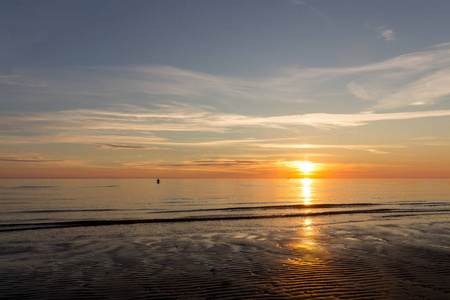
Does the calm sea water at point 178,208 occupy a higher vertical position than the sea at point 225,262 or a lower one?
lower

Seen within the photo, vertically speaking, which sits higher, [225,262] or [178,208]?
[225,262]

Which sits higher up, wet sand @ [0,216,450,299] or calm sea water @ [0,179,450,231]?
wet sand @ [0,216,450,299]

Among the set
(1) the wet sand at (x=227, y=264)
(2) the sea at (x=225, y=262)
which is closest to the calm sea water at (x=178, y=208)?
(2) the sea at (x=225, y=262)

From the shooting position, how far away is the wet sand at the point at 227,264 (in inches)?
459

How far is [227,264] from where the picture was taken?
15.7 m

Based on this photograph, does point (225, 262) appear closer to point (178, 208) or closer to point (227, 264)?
point (227, 264)

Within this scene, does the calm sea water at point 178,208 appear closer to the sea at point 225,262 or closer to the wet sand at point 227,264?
the sea at point 225,262

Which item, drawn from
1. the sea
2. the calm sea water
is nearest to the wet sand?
the sea

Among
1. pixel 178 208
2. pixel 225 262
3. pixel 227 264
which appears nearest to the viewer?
pixel 227 264

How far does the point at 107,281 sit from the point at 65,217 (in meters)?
28.7

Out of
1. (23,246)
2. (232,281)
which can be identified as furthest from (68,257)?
(232,281)

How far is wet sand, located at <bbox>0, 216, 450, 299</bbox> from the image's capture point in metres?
11.7

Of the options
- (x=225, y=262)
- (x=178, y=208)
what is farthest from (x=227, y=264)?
(x=178, y=208)

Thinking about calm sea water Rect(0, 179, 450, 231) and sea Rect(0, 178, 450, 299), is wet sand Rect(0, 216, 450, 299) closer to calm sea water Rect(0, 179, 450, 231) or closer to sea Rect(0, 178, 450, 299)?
sea Rect(0, 178, 450, 299)
